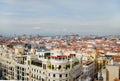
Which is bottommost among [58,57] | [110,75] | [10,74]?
[10,74]

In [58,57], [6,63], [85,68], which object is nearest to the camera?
[58,57]

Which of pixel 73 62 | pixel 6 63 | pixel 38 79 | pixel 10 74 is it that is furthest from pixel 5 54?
pixel 73 62

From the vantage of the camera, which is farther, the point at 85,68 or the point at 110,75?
the point at 85,68

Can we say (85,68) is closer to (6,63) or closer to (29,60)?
(29,60)

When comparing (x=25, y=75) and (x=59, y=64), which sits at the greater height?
(x=59, y=64)

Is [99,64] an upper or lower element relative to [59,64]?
lower

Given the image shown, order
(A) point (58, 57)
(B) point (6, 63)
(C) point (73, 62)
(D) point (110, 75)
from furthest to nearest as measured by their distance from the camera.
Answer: (B) point (6, 63) → (C) point (73, 62) → (A) point (58, 57) → (D) point (110, 75)

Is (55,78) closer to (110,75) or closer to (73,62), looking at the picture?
(73,62)

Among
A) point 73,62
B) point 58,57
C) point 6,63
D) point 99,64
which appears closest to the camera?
point 58,57

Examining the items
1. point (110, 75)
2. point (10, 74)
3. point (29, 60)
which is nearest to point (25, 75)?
point (29, 60)
